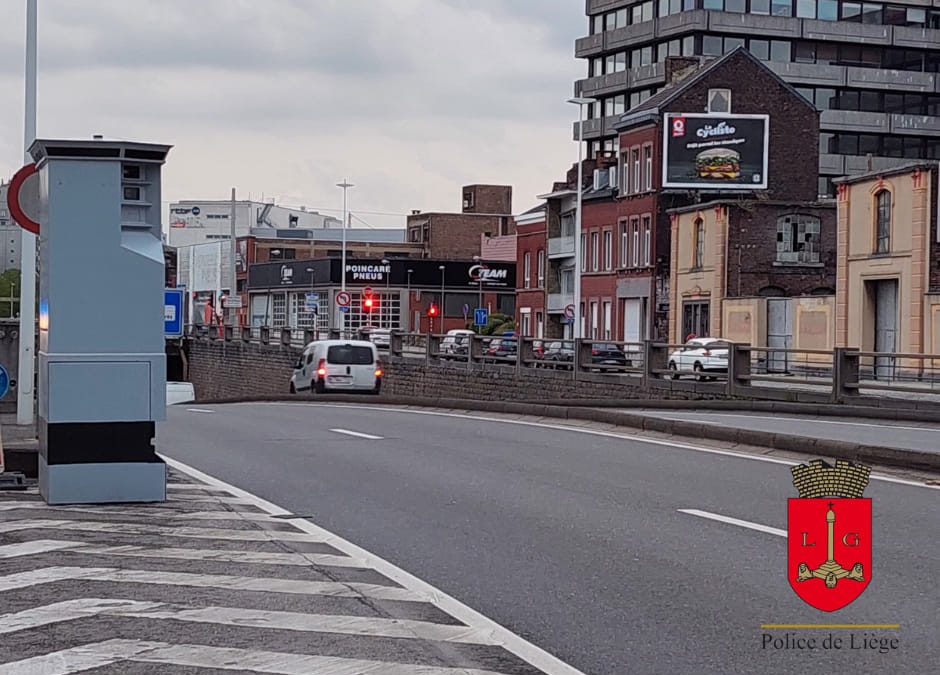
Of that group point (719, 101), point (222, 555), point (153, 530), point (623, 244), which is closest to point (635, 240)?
point (623, 244)

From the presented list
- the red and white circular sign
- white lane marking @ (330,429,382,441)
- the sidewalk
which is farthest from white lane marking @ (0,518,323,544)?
white lane marking @ (330,429,382,441)

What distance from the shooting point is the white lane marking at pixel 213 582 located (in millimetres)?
8273

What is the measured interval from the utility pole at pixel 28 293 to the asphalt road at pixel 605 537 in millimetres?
5632

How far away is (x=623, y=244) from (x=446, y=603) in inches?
2465

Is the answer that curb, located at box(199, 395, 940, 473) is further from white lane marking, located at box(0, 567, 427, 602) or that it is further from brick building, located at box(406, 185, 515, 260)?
brick building, located at box(406, 185, 515, 260)

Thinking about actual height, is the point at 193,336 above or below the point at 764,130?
below

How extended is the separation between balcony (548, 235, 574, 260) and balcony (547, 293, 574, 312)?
202cm

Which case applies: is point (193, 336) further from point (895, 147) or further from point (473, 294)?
point (895, 147)

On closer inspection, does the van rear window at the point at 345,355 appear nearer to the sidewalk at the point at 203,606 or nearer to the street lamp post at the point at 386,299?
the sidewalk at the point at 203,606

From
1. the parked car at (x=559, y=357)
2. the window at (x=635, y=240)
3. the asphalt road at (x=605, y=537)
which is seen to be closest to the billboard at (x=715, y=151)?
the window at (x=635, y=240)

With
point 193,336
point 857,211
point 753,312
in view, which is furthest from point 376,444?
point 193,336

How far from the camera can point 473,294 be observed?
106188mm

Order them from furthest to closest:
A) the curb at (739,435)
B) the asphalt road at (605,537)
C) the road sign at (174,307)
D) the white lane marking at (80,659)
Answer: the road sign at (174,307) → the curb at (739,435) → the asphalt road at (605,537) → the white lane marking at (80,659)

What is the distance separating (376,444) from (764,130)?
168 feet
